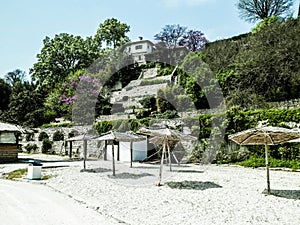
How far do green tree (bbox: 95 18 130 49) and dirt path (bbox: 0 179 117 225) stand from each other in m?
43.5

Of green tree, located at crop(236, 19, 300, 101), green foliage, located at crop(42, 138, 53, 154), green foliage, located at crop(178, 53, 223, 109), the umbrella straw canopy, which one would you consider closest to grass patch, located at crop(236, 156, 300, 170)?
the umbrella straw canopy

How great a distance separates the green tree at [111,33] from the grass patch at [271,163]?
37.6 meters

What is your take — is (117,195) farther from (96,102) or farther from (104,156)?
(96,102)

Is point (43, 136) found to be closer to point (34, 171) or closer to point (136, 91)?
point (136, 91)

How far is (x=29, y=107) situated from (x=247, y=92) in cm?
2548

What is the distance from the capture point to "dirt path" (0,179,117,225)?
684 centimetres

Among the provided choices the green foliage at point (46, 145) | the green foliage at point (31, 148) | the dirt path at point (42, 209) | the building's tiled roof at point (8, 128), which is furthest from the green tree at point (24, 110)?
the dirt path at point (42, 209)

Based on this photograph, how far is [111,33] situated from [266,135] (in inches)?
1792

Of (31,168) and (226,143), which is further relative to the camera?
(226,143)

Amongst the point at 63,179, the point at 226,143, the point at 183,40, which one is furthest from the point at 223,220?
the point at 183,40

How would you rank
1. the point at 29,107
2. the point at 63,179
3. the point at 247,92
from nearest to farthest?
1. the point at 63,179
2. the point at 247,92
3. the point at 29,107

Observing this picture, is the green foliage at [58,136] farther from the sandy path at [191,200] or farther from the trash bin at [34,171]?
the sandy path at [191,200]

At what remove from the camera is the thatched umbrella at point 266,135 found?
31.7ft

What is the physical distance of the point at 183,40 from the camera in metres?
53.2
